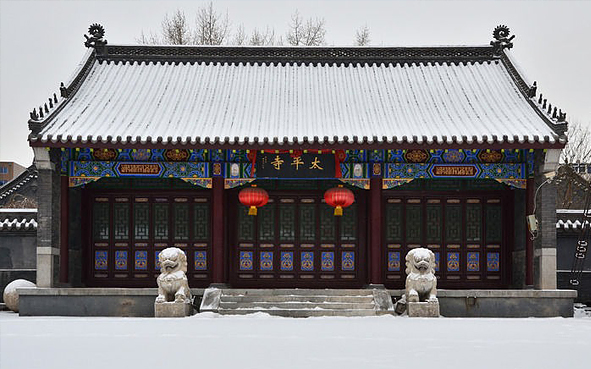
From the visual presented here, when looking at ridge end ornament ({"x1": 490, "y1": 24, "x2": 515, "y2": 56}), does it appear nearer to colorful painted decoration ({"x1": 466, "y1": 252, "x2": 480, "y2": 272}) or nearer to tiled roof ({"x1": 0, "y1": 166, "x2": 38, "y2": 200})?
colorful painted decoration ({"x1": 466, "y1": 252, "x2": 480, "y2": 272})

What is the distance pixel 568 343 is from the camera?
9.41m

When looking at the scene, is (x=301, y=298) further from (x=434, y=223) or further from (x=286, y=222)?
(x=434, y=223)

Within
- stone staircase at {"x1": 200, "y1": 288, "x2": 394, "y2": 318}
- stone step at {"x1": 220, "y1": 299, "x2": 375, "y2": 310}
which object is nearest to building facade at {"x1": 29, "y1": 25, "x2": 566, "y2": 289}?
stone staircase at {"x1": 200, "y1": 288, "x2": 394, "y2": 318}

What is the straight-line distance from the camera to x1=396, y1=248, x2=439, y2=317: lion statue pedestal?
13.6 m

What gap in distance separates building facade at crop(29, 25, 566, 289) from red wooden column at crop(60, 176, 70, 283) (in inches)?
1.1

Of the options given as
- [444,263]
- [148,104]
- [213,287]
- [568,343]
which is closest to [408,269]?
[444,263]

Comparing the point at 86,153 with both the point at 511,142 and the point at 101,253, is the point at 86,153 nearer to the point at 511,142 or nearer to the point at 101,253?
the point at 101,253

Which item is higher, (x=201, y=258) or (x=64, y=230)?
(x=64, y=230)

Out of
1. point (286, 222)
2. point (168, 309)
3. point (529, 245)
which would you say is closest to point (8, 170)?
point (286, 222)

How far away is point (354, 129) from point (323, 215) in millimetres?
2222

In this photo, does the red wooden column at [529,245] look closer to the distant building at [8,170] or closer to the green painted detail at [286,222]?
the green painted detail at [286,222]

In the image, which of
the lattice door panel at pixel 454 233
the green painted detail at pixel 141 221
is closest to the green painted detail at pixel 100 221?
the green painted detail at pixel 141 221

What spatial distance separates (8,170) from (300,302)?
64.1 metres

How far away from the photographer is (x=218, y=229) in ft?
50.7
